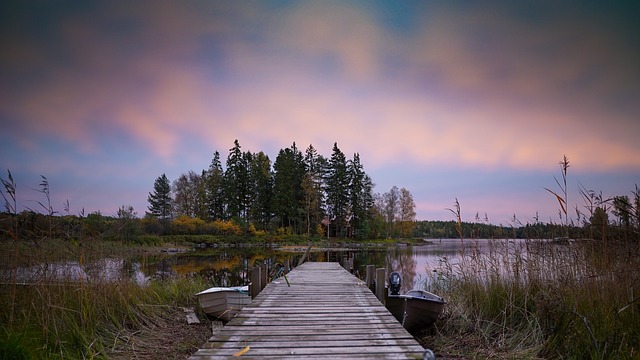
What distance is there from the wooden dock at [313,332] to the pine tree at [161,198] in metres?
67.7

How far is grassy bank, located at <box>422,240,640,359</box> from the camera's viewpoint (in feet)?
12.7

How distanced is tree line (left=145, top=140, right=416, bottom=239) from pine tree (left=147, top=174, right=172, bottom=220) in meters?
0.75

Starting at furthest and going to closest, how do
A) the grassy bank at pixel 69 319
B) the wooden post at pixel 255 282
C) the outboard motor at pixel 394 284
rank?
1. the wooden post at pixel 255 282
2. the outboard motor at pixel 394 284
3. the grassy bank at pixel 69 319

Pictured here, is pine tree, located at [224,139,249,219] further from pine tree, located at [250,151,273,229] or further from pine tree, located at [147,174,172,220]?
pine tree, located at [147,174,172,220]

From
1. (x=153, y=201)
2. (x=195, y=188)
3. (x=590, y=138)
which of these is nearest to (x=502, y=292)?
(x=590, y=138)

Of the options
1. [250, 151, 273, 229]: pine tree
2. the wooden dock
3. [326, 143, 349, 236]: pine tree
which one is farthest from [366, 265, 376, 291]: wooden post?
[326, 143, 349, 236]: pine tree

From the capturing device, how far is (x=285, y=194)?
56969 millimetres

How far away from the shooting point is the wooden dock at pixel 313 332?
127 inches

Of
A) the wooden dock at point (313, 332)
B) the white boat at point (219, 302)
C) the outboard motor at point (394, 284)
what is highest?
the wooden dock at point (313, 332)

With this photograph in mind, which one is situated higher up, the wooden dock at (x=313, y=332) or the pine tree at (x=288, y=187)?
the pine tree at (x=288, y=187)

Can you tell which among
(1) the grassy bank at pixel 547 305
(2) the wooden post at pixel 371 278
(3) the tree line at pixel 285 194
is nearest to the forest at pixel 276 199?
(3) the tree line at pixel 285 194

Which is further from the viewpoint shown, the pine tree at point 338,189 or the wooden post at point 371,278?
the pine tree at point 338,189

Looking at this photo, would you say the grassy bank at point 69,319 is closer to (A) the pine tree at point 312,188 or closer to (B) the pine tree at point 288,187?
(A) the pine tree at point 312,188

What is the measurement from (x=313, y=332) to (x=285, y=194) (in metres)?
53.4
